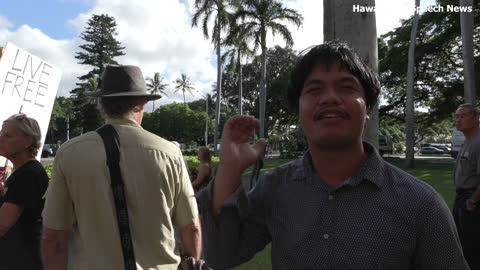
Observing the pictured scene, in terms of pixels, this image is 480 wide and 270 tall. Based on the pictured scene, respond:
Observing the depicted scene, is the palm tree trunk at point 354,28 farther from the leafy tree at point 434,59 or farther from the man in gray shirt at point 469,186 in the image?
the leafy tree at point 434,59

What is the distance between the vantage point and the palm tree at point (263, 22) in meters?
30.1

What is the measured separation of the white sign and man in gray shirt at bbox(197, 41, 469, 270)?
3759mm

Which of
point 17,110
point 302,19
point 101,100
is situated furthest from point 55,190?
point 302,19

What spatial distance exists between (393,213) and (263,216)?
1.39 feet

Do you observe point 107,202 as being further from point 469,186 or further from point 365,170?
point 469,186

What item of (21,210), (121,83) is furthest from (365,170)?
(21,210)

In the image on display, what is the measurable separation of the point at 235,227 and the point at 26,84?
4.37 m

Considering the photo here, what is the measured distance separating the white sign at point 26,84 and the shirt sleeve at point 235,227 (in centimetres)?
372

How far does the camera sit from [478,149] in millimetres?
4129

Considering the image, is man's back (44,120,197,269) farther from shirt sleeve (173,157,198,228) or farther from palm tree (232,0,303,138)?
palm tree (232,0,303,138)

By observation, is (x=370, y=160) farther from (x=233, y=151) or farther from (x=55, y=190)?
(x=55, y=190)

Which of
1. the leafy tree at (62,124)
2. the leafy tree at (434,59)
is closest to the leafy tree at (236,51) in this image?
the leafy tree at (434,59)

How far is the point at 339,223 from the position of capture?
1.35 meters

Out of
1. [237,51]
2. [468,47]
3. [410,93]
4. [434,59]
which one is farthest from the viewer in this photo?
[237,51]
